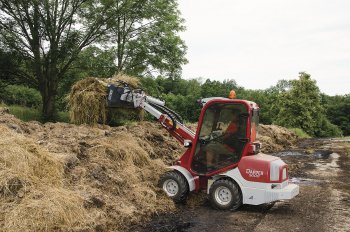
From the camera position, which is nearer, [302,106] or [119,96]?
[119,96]

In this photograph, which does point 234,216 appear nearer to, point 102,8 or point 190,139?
point 190,139

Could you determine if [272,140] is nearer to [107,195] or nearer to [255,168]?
[255,168]

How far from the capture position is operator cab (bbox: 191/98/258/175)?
8.77 metres

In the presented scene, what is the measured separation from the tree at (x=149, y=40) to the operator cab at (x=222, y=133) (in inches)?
703

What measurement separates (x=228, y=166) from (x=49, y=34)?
1803 cm

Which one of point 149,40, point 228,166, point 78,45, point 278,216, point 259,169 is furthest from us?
point 149,40

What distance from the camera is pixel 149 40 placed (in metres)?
27.8

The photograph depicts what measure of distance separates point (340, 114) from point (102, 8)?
75173 mm

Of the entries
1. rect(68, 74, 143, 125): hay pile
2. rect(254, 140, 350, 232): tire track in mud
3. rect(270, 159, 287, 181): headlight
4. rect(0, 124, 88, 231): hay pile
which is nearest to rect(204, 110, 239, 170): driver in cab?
rect(270, 159, 287, 181): headlight

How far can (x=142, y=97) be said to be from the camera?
9.84m

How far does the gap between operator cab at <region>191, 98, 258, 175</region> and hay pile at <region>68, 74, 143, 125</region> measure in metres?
2.52

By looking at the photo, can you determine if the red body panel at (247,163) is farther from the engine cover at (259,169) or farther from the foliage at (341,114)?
the foliage at (341,114)

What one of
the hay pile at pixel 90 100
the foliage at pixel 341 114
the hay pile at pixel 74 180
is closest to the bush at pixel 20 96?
the hay pile at pixel 74 180

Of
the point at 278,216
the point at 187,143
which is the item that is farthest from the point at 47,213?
the point at 278,216
